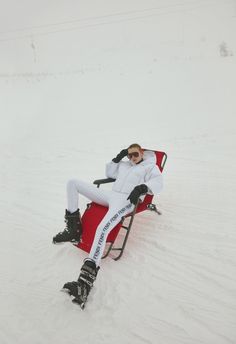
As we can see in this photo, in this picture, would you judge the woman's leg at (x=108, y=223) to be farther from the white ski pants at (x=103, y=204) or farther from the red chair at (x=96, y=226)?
the red chair at (x=96, y=226)

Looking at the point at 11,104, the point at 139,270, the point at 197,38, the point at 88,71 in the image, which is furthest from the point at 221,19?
the point at 139,270

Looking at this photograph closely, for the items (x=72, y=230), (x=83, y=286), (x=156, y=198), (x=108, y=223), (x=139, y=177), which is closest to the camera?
(x=83, y=286)

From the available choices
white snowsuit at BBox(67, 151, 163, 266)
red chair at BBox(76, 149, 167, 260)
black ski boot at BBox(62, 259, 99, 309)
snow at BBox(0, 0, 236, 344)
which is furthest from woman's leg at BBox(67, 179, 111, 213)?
black ski boot at BBox(62, 259, 99, 309)

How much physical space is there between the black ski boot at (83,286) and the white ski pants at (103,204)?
122 millimetres

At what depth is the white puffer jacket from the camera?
4535mm

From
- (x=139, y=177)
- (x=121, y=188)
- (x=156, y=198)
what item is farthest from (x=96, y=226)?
(x=156, y=198)

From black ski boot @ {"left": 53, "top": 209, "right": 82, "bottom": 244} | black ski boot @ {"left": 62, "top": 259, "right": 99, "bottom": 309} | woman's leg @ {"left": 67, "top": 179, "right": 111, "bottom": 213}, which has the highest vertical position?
woman's leg @ {"left": 67, "top": 179, "right": 111, "bottom": 213}

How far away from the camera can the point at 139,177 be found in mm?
4688

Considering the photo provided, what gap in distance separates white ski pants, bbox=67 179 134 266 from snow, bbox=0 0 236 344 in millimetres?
487

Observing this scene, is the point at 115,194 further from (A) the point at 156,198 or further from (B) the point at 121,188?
(A) the point at 156,198

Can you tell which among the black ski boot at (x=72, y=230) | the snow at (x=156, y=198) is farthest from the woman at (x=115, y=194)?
the snow at (x=156, y=198)

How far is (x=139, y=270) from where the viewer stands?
4.18 metres

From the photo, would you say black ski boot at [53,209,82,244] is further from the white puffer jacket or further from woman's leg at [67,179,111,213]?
the white puffer jacket

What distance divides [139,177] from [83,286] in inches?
65.7
